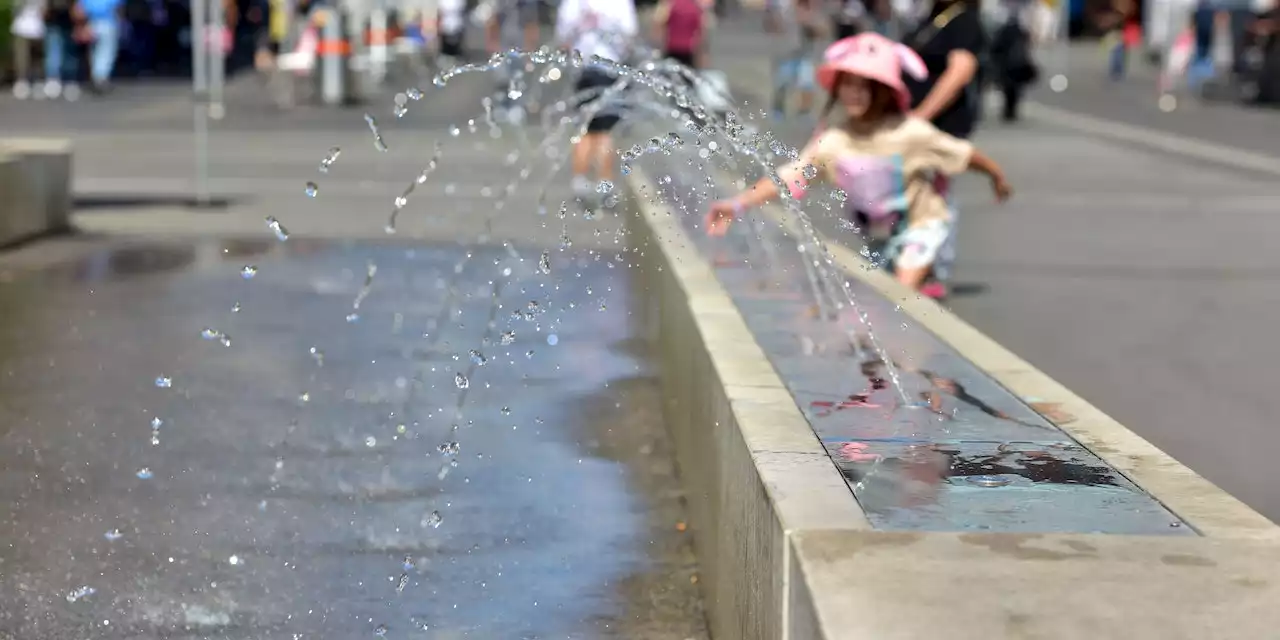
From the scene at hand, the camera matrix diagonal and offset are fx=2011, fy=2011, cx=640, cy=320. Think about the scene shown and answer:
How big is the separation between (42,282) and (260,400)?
3427 mm

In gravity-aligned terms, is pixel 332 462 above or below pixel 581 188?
above

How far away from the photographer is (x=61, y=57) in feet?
95.3

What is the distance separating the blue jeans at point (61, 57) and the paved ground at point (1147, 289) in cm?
1454

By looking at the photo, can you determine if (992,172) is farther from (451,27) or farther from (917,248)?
(451,27)

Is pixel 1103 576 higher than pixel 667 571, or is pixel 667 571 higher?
pixel 1103 576

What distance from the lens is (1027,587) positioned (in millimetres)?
3119

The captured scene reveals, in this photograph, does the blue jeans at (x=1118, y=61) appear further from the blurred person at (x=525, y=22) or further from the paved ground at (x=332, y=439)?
the paved ground at (x=332, y=439)

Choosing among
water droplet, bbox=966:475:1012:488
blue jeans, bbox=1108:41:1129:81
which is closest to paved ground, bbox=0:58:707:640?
water droplet, bbox=966:475:1012:488

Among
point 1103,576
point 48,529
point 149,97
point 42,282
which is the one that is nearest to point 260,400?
point 48,529

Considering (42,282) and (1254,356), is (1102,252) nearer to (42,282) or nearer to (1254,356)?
(1254,356)

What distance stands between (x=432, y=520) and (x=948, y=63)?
523cm

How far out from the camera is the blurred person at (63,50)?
28578mm

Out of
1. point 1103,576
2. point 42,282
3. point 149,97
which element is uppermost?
point 1103,576

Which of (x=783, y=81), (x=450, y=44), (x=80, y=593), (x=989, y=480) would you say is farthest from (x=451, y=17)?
(x=989, y=480)
